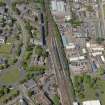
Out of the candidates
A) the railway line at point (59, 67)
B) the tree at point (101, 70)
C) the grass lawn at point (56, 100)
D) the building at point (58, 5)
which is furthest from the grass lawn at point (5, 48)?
the tree at point (101, 70)

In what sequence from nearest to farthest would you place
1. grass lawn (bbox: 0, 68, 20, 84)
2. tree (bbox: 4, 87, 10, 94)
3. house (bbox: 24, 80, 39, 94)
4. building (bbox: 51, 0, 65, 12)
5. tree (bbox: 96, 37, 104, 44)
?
tree (bbox: 4, 87, 10, 94)
house (bbox: 24, 80, 39, 94)
grass lawn (bbox: 0, 68, 20, 84)
tree (bbox: 96, 37, 104, 44)
building (bbox: 51, 0, 65, 12)

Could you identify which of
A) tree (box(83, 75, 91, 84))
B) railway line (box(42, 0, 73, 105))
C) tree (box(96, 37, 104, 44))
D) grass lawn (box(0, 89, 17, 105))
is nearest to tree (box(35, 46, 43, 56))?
railway line (box(42, 0, 73, 105))

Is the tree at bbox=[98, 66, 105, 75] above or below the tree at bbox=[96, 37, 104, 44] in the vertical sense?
below

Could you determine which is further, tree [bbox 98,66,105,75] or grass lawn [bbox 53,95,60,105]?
tree [bbox 98,66,105,75]

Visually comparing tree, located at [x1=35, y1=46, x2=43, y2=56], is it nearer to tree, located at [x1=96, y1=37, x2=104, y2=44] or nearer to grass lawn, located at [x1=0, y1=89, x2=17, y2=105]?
grass lawn, located at [x1=0, y1=89, x2=17, y2=105]

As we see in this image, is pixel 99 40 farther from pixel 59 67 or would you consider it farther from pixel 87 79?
pixel 87 79

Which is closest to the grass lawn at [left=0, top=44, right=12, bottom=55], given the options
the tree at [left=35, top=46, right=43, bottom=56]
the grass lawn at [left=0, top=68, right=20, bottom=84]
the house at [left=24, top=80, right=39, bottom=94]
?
the tree at [left=35, top=46, right=43, bottom=56]

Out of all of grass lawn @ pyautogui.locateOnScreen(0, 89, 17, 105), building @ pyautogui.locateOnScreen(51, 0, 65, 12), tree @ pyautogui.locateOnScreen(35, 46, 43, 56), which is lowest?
grass lawn @ pyautogui.locateOnScreen(0, 89, 17, 105)

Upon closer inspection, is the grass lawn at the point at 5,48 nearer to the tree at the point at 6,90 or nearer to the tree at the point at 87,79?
the tree at the point at 6,90

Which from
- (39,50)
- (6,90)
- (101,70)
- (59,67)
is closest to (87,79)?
(101,70)

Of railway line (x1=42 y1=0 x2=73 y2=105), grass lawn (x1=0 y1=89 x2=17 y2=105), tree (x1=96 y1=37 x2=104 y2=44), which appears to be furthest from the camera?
tree (x1=96 y1=37 x2=104 y2=44)
